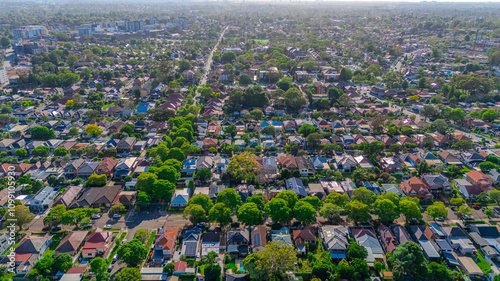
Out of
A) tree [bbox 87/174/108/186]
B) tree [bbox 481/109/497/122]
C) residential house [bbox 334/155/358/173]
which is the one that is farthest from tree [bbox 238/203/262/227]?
tree [bbox 481/109/497/122]

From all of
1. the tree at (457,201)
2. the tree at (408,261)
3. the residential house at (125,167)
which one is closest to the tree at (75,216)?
the residential house at (125,167)

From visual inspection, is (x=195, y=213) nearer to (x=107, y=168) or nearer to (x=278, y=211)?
(x=278, y=211)

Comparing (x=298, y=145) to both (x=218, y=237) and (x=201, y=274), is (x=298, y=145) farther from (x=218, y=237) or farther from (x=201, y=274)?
(x=201, y=274)

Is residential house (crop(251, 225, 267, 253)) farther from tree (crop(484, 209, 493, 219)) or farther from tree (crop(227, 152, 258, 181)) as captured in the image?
tree (crop(484, 209, 493, 219))

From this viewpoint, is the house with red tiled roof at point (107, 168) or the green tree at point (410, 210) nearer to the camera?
the green tree at point (410, 210)

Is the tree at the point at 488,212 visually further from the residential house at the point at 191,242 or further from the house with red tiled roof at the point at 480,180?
the residential house at the point at 191,242

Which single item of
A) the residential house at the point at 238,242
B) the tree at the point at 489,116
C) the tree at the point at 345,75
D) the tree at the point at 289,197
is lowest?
the residential house at the point at 238,242

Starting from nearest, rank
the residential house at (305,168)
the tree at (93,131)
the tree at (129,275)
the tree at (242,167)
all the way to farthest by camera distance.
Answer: the tree at (129,275) < the tree at (242,167) < the residential house at (305,168) < the tree at (93,131)
